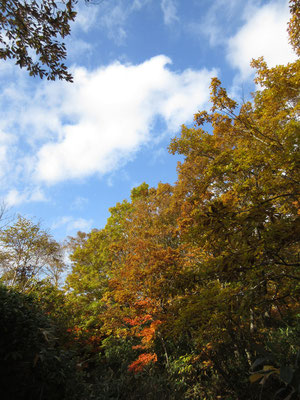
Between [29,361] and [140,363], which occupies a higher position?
[29,361]

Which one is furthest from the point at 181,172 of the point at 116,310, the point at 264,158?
the point at 116,310

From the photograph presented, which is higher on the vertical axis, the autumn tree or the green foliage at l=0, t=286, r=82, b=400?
the autumn tree

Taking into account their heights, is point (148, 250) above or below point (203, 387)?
above

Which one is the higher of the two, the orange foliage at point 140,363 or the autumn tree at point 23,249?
the autumn tree at point 23,249


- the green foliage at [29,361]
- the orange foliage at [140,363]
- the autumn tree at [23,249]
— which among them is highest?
the autumn tree at [23,249]

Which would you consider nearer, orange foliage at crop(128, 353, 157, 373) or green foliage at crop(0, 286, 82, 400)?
green foliage at crop(0, 286, 82, 400)

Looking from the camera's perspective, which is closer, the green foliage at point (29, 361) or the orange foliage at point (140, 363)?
the green foliage at point (29, 361)

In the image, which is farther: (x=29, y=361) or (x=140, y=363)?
(x=140, y=363)

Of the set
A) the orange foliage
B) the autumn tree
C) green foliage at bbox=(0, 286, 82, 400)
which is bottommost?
the orange foliage

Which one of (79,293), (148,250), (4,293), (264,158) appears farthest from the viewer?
(79,293)

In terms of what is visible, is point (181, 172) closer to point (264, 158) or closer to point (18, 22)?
point (264, 158)

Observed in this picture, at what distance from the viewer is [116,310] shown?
10.5 metres

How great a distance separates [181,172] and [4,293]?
942cm

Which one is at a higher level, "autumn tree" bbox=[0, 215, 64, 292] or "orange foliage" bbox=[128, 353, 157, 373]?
"autumn tree" bbox=[0, 215, 64, 292]
